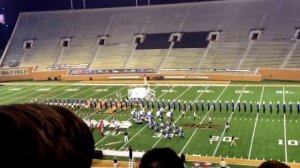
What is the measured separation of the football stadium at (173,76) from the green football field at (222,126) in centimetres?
5

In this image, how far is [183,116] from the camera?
826 inches

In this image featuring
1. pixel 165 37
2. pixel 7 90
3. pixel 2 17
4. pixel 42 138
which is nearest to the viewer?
pixel 42 138

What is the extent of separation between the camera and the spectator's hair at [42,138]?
111 centimetres

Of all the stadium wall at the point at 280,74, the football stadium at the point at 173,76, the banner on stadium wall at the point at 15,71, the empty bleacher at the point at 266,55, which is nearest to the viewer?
the football stadium at the point at 173,76

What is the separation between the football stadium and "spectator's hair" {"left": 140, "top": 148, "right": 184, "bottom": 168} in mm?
11812

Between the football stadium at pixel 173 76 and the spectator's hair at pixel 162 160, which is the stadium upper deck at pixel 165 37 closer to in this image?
the football stadium at pixel 173 76

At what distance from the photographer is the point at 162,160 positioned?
1971 mm

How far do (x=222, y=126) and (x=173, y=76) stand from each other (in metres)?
17.3

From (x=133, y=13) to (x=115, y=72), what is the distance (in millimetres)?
9891

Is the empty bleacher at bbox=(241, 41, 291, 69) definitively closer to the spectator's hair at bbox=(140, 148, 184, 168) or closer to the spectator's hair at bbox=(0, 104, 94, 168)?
the spectator's hair at bbox=(140, 148, 184, 168)

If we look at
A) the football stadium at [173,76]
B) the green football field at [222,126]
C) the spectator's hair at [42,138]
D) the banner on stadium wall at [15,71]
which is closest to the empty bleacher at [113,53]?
the football stadium at [173,76]

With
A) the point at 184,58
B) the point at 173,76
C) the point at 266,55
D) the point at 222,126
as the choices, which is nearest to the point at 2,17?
the point at 184,58

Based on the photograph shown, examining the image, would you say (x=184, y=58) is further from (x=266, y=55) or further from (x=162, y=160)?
(x=162, y=160)

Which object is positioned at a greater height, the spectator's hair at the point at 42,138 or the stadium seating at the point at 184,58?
the stadium seating at the point at 184,58
